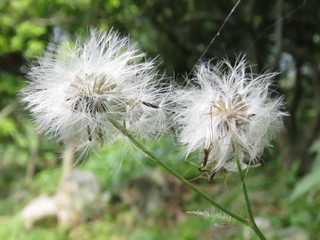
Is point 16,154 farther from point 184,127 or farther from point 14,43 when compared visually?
point 184,127

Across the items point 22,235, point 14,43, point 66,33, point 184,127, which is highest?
point 184,127

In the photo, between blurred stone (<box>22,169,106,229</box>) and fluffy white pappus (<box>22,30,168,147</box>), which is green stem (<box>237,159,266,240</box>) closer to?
fluffy white pappus (<box>22,30,168,147</box>)

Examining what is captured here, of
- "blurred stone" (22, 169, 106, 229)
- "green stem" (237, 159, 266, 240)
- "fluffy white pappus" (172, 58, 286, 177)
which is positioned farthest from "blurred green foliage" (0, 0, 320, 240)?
"green stem" (237, 159, 266, 240)

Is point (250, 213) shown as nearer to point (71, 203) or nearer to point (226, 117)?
point (226, 117)

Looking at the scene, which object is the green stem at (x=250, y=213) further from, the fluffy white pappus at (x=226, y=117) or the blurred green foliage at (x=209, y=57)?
the blurred green foliage at (x=209, y=57)

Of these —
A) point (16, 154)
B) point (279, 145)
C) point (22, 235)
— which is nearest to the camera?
point (279, 145)

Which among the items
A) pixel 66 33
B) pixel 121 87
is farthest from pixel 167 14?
pixel 121 87
